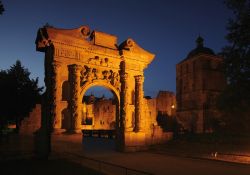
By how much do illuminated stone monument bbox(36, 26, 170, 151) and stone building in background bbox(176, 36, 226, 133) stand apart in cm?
3310

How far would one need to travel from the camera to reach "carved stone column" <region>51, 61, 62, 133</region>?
18469 millimetres

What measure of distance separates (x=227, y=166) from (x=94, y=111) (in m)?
37.3

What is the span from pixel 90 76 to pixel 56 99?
3014mm

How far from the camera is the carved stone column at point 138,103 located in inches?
882

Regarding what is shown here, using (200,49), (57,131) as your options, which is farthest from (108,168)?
(200,49)

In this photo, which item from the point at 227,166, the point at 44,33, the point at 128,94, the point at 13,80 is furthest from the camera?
the point at 13,80

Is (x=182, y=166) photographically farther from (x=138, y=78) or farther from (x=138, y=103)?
(x=138, y=78)

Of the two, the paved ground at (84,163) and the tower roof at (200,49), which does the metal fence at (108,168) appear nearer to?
the paved ground at (84,163)

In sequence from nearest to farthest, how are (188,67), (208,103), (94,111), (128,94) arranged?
(128,94) → (94,111) → (208,103) → (188,67)

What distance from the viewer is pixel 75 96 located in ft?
64.1

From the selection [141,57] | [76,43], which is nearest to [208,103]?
[141,57]

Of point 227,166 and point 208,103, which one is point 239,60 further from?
point 208,103

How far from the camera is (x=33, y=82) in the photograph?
94.5ft

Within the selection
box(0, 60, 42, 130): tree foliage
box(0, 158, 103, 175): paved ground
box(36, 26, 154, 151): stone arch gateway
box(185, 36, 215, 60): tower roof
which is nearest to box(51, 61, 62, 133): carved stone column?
box(36, 26, 154, 151): stone arch gateway
